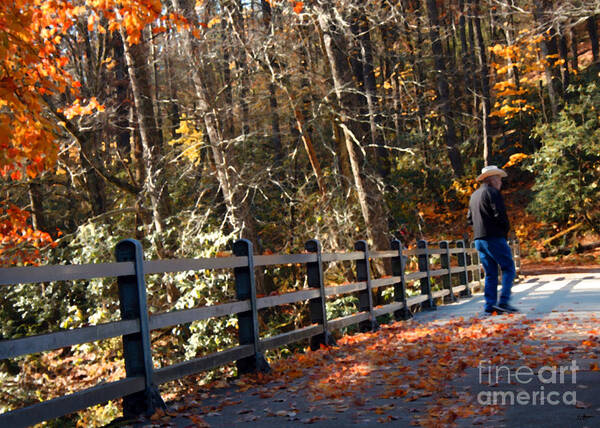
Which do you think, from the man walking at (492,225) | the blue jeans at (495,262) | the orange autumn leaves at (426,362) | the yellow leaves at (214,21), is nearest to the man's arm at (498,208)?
the man walking at (492,225)

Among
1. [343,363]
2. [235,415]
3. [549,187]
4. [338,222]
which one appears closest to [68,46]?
[338,222]

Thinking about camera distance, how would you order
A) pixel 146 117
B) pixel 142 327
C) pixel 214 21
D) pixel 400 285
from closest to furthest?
pixel 142 327 < pixel 400 285 < pixel 214 21 < pixel 146 117

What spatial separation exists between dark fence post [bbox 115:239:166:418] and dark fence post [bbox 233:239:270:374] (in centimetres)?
188

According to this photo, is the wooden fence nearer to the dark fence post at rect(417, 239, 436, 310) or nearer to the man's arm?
the man's arm

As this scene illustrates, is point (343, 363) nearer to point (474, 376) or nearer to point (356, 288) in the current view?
point (474, 376)

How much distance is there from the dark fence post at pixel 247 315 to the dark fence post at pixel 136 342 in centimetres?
188

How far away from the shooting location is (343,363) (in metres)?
8.11

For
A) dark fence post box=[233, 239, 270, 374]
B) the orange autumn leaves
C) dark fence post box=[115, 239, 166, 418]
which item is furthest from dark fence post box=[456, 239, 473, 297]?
dark fence post box=[115, 239, 166, 418]

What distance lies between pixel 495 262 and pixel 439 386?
541 centimetres

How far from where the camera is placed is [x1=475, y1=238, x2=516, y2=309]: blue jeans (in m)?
10.8

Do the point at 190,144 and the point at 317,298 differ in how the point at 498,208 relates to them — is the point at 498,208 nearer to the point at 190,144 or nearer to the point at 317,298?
the point at 317,298

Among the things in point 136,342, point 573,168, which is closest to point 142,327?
point 136,342

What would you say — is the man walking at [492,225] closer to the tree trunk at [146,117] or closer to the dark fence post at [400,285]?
the dark fence post at [400,285]

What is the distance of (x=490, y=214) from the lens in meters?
10.8
